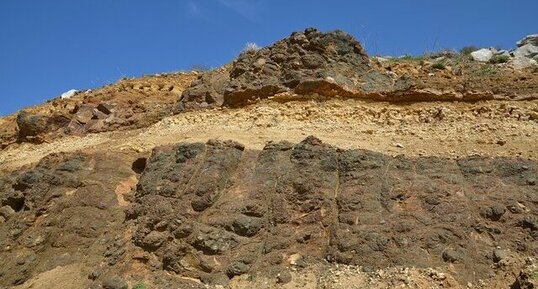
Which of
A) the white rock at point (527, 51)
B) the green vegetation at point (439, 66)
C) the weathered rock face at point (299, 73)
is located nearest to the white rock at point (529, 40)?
the white rock at point (527, 51)

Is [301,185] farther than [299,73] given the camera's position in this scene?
No

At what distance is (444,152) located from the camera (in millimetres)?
8211

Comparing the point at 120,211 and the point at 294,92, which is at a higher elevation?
the point at 294,92

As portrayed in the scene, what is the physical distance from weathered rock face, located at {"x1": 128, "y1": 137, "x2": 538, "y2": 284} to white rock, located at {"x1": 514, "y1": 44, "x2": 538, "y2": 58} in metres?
6.13

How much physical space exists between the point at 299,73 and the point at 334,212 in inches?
153

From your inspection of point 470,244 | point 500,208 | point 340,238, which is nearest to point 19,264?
point 340,238

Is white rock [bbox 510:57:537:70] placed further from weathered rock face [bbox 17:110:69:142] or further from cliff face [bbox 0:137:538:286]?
weathered rock face [bbox 17:110:69:142]

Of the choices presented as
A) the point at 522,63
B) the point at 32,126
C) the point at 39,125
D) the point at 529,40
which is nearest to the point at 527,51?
the point at 529,40

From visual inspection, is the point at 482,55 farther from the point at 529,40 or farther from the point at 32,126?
the point at 32,126

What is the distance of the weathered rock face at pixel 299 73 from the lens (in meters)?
10.1

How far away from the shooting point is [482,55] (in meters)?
12.2

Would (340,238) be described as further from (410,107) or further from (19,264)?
(19,264)

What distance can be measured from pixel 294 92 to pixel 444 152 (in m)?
3.18

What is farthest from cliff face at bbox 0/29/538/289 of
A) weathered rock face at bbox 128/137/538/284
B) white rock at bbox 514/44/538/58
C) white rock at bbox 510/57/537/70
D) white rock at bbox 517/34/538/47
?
white rock at bbox 517/34/538/47
